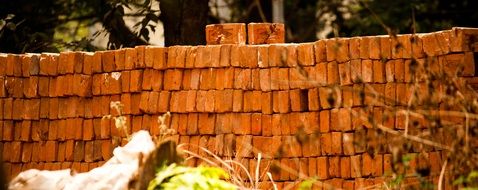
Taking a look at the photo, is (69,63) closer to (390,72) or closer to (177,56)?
(177,56)

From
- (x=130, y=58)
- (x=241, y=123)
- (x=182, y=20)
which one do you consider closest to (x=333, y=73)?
(x=241, y=123)

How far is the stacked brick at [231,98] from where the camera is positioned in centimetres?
615

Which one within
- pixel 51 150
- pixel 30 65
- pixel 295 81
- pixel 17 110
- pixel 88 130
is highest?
pixel 30 65

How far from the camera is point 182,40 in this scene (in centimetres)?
948

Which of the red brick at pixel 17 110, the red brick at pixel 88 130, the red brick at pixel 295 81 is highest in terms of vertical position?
the red brick at pixel 295 81

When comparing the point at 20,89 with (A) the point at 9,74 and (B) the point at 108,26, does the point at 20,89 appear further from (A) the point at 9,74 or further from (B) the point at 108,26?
(B) the point at 108,26

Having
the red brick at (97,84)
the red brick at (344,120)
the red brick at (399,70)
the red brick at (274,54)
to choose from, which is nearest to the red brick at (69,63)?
the red brick at (97,84)

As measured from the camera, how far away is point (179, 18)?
9.62 metres

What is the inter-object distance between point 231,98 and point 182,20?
3334mm

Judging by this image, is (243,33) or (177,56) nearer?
(177,56)

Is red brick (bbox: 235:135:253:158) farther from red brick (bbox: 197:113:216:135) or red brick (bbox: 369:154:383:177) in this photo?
red brick (bbox: 369:154:383:177)

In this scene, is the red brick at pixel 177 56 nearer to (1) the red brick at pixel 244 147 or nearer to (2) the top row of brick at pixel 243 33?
(2) the top row of brick at pixel 243 33

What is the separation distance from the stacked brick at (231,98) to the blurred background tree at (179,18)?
41cm

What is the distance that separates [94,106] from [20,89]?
0.66m
